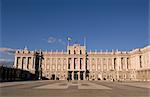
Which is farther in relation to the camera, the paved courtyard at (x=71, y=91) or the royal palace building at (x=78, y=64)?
the royal palace building at (x=78, y=64)

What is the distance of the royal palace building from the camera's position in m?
114

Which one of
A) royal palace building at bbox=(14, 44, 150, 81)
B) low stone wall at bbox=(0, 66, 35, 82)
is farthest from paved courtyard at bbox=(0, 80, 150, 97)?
royal palace building at bbox=(14, 44, 150, 81)

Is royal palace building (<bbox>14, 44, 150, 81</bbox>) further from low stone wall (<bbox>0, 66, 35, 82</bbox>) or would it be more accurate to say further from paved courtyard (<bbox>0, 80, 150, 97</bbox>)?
paved courtyard (<bbox>0, 80, 150, 97</bbox>)

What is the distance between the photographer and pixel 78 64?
11712 cm

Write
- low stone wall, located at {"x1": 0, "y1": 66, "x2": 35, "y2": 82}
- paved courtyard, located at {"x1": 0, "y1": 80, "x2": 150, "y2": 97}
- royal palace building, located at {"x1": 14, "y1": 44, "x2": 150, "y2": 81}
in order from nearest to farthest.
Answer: paved courtyard, located at {"x1": 0, "y1": 80, "x2": 150, "y2": 97}, low stone wall, located at {"x1": 0, "y1": 66, "x2": 35, "y2": 82}, royal palace building, located at {"x1": 14, "y1": 44, "x2": 150, "y2": 81}

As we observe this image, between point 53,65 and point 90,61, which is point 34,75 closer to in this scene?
point 53,65

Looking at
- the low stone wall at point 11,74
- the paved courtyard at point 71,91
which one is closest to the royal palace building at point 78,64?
the low stone wall at point 11,74

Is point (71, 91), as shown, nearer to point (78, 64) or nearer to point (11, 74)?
point (11, 74)

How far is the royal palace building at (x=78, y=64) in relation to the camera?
114 metres

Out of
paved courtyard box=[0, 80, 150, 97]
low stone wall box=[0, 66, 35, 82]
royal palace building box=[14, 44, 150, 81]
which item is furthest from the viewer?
royal palace building box=[14, 44, 150, 81]

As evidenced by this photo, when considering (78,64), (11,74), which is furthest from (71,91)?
(78,64)

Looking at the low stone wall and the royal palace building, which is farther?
the royal palace building

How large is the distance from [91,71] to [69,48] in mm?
18843

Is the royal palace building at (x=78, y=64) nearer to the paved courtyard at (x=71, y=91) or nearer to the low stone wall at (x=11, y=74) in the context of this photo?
the low stone wall at (x=11, y=74)
